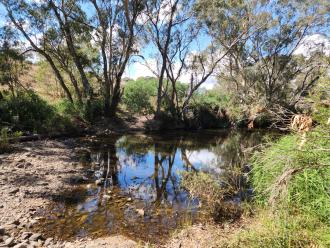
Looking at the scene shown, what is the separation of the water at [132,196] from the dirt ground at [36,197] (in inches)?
10.3

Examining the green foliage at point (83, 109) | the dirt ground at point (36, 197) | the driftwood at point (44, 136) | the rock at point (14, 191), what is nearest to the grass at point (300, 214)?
the dirt ground at point (36, 197)

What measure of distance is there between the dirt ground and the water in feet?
0.86

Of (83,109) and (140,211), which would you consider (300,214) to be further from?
(83,109)

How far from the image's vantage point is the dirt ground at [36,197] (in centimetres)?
459

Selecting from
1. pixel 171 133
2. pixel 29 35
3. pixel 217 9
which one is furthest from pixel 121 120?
pixel 217 9

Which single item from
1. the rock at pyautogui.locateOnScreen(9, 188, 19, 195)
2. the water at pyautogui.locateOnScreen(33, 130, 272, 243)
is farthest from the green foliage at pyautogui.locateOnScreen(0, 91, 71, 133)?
the rock at pyautogui.locateOnScreen(9, 188, 19, 195)

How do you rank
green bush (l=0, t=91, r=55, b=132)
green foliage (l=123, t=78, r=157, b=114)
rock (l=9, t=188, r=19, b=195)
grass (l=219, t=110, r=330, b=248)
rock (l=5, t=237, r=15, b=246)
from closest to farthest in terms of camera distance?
grass (l=219, t=110, r=330, b=248), rock (l=5, t=237, r=15, b=246), rock (l=9, t=188, r=19, b=195), green bush (l=0, t=91, r=55, b=132), green foliage (l=123, t=78, r=157, b=114)

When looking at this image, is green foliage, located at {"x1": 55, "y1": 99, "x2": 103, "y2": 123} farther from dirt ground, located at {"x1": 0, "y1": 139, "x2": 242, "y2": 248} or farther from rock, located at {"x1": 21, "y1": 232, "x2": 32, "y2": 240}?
rock, located at {"x1": 21, "y1": 232, "x2": 32, "y2": 240}

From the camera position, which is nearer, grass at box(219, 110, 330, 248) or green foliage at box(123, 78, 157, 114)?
grass at box(219, 110, 330, 248)

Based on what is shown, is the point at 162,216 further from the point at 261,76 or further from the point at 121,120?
the point at 261,76

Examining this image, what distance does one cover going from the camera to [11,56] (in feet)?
57.8

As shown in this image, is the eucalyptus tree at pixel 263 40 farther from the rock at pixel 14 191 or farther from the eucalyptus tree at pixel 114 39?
the rock at pixel 14 191

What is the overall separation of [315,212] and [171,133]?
15.4m

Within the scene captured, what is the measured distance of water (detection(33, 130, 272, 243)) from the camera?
208 inches
